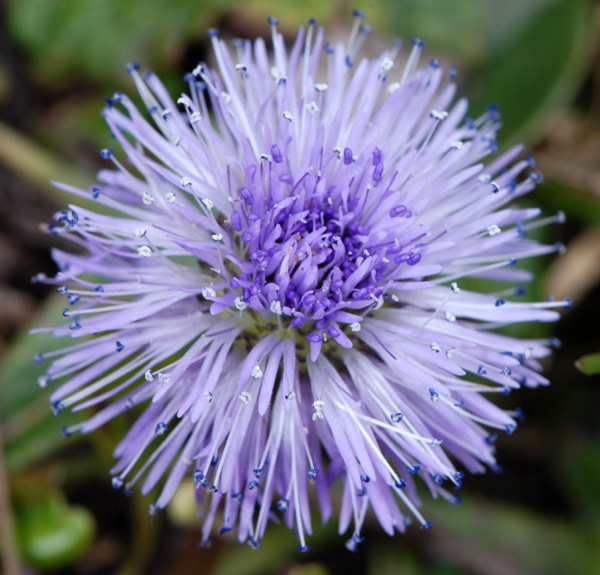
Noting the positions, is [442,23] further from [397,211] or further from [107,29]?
[397,211]

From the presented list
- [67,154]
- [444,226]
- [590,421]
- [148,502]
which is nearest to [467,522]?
[590,421]

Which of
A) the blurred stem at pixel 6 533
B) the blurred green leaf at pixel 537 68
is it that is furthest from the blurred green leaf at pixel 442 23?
the blurred stem at pixel 6 533

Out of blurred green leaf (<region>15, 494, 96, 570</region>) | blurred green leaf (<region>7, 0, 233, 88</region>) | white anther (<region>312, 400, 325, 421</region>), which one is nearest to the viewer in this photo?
white anther (<region>312, 400, 325, 421</region>)

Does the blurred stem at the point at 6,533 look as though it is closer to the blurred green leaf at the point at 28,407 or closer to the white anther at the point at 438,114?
the blurred green leaf at the point at 28,407

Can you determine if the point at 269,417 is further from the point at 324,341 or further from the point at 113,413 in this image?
the point at 113,413

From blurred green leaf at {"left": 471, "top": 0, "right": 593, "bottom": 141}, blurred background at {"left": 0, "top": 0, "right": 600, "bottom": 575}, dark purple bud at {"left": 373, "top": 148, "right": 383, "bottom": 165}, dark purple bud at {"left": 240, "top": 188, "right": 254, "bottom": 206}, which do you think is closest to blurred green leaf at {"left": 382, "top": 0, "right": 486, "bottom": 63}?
blurred background at {"left": 0, "top": 0, "right": 600, "bottom": 575}

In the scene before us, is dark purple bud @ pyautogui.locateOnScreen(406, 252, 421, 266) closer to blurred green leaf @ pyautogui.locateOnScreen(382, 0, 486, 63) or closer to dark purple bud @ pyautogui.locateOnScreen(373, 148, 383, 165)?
dark purple bud @ pyautogui.locateOnScreen(373, 148, 383, 165)
